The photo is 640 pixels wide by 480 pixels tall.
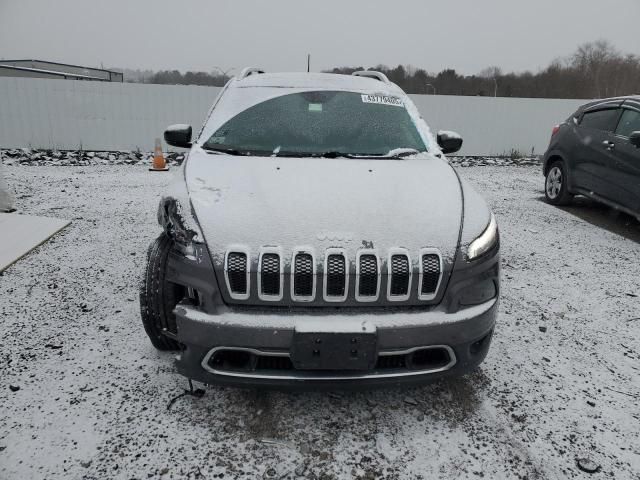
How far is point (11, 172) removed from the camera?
28.6ft

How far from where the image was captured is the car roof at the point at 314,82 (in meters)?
3.58

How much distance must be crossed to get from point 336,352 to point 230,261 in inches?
23.8

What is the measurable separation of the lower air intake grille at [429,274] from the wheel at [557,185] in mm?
5857

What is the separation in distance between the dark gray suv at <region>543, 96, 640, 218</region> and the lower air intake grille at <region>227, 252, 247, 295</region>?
5.36 metres

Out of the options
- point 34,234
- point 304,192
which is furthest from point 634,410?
point 34,234

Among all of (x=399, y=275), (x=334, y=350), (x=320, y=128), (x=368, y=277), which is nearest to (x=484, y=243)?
(x=399, y=275)

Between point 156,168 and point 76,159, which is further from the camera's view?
point 76,159

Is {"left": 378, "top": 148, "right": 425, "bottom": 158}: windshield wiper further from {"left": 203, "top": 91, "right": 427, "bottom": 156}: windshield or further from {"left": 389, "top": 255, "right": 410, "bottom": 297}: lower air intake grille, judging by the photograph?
{"left": 389, "top": 255, "right": 410, "bottom": 297}: lower air intake grille

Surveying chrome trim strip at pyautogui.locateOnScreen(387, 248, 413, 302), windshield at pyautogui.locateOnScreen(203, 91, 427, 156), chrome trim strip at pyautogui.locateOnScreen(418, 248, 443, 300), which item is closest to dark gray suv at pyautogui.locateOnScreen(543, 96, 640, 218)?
windshield at pyautogui.locateOnScreen(203, 91, 427, 156)

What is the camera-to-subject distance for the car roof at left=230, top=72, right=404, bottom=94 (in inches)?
141

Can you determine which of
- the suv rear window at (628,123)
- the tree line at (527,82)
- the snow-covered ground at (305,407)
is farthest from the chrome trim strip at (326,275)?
the tree line at (527,82)

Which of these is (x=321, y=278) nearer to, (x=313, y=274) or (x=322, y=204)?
(x=313, y=274)

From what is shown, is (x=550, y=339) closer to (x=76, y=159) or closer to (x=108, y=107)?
(x=76, y=159)

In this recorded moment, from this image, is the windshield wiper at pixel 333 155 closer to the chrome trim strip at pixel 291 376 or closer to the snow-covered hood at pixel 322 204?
the snow-covered hood at pixel 322 204
